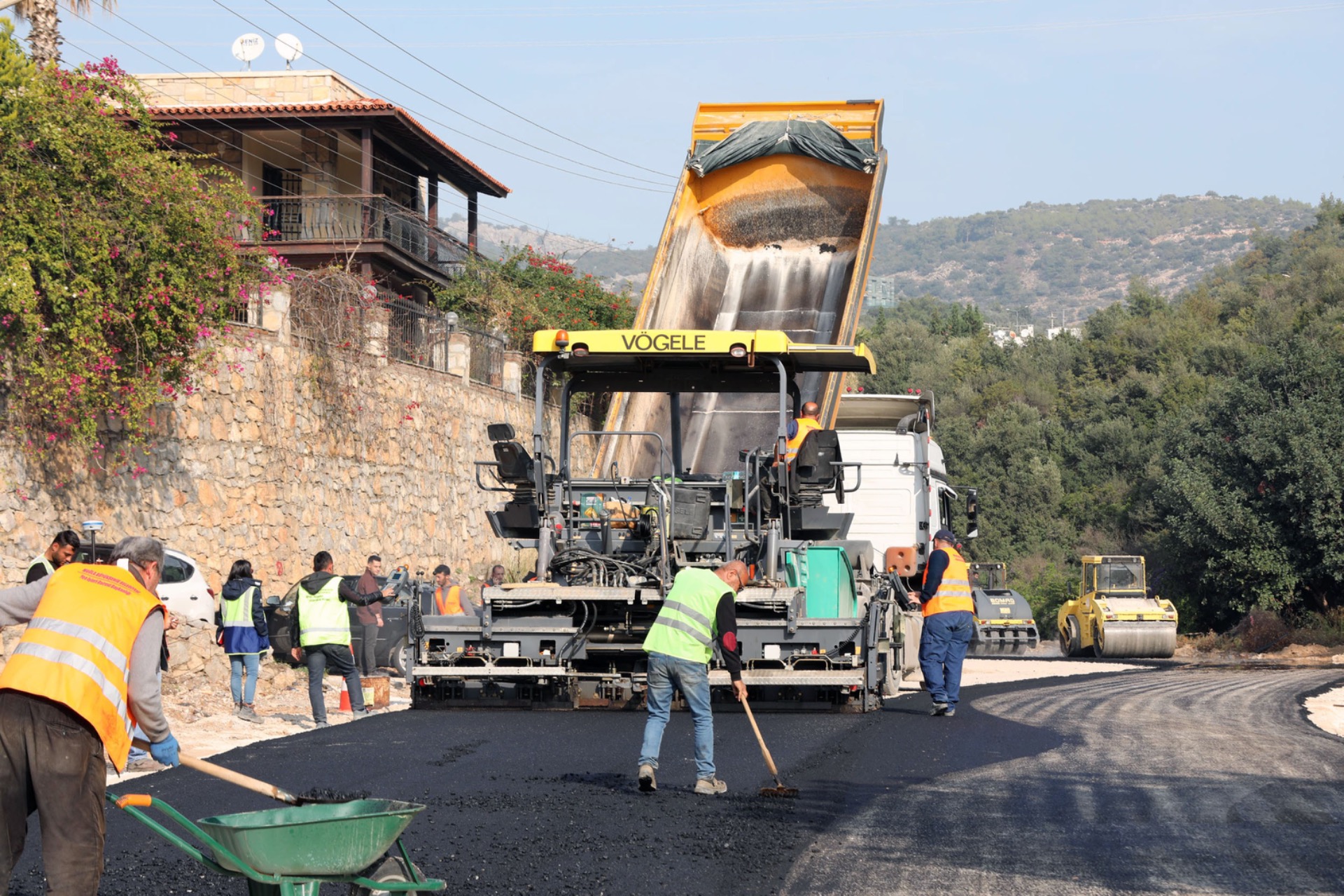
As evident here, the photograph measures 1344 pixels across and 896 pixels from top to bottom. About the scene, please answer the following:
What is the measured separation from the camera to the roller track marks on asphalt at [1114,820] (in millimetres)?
6141

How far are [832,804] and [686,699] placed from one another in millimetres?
1025

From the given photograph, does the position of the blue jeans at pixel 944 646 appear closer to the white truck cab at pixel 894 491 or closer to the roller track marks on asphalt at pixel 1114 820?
the roller track marks on asphalt at pixel 1114 820

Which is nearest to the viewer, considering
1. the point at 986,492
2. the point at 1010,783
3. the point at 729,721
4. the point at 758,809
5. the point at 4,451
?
the point at 758,809

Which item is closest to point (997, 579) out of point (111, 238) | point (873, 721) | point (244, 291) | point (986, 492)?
point (873, 721)

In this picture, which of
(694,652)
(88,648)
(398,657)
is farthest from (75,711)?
(398,657)

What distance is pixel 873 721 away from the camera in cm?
1163

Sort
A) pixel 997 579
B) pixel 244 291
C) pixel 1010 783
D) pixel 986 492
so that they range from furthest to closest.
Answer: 1. pixel 986 492
2. pixel 997 579
3. pixel 244 291
4. pixel 1010 783

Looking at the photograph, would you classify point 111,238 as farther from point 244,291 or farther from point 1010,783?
point 1010,783

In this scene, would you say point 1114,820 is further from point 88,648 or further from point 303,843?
point 88,648

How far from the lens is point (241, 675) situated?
13203 mm

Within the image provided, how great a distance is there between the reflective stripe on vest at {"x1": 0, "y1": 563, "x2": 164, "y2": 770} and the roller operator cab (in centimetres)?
641

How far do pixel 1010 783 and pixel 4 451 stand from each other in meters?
9.85

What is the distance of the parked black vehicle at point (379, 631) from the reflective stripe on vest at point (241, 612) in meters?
3.09

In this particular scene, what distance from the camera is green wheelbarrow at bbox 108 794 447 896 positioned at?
4.38 m
